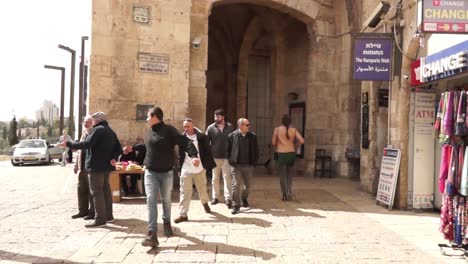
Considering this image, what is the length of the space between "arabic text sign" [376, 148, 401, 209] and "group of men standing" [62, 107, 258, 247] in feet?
8.48

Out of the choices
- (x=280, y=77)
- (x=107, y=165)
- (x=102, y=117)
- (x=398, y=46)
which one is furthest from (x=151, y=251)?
(x=280, y=77)

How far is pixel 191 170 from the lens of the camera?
631cm

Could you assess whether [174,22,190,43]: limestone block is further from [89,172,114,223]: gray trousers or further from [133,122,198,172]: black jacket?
[133,122,198,172]: black jacket

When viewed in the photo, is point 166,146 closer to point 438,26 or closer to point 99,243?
point 99,243

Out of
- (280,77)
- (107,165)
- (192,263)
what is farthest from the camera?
(280,77)

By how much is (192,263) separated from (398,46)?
17.6ft

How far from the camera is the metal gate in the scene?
17.8 m

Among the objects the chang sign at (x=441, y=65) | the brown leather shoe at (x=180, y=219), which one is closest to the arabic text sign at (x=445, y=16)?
the chang sign at (x=441, y=65)

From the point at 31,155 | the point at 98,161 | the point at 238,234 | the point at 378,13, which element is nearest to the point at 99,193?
the point at 98,161

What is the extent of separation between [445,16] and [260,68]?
13.0 m

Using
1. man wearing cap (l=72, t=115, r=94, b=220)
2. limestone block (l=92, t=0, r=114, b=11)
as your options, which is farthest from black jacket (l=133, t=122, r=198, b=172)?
limestone block (l=92, t=0, r=114, b=11)

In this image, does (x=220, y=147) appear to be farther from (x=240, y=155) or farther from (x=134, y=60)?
(x=134, y=60)

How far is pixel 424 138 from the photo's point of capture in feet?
23.7

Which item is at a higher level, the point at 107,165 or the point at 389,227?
the point at 107,165
